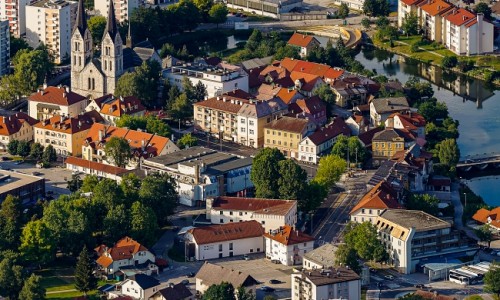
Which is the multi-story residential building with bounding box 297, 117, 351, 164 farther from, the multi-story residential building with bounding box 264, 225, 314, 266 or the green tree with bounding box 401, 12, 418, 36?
the green tree with bounding box 401, 12, 418, 36

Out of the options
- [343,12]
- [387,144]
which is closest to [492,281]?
[387,144]

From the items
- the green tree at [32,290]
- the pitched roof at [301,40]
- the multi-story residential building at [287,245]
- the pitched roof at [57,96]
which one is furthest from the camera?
the pitched roof at [301,40]

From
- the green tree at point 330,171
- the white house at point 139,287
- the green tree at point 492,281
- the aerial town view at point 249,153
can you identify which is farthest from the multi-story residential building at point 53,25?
the green tree at point 492,281

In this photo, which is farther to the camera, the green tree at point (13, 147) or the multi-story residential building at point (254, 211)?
the green tree at point (13, 147)

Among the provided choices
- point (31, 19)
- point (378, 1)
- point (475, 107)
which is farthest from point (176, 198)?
point (378, 1)

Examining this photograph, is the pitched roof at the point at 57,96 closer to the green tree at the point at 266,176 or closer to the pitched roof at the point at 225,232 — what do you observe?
the green tree at the point at 266,176

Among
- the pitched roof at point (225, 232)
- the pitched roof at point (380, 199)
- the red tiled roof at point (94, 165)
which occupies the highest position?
the red tiled roof at point (94, 165)

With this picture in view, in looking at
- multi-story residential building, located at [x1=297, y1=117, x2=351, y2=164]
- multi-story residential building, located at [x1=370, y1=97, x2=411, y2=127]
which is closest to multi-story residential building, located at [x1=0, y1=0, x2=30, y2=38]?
multi-story residential building, located at [x1=370, y1=97, x2=411, y2=127]
